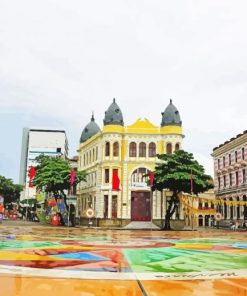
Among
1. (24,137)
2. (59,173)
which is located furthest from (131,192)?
(24,137)

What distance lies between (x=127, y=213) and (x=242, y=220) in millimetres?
A: 16389

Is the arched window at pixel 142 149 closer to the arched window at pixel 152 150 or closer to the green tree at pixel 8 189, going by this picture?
the arched window at pixel 152 150

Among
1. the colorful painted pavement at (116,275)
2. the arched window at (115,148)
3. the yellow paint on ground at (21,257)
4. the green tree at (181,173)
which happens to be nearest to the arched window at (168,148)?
the arched window at (115,148)

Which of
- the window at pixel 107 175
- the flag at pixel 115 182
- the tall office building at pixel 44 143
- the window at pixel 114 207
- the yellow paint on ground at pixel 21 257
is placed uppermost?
the tall office building at pixel 44 143

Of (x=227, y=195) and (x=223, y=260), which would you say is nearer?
(x=223, y=260)

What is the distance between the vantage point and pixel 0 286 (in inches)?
304

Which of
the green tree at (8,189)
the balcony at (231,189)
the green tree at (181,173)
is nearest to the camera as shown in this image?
the green tree at (181,173)

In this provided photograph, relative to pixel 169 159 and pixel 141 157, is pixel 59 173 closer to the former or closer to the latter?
pixel 141 157

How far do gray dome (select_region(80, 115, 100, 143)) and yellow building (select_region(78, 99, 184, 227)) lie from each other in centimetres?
1023

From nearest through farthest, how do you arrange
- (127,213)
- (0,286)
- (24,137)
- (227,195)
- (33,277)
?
(0,286)
(33,277)
(127,213)
(227,195)
(24,137)

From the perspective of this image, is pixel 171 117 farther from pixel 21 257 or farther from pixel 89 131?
pixel 21 257

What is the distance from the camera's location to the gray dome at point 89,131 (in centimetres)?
6650

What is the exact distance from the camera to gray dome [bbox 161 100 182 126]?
5473 centimetres

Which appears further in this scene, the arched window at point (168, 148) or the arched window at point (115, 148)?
the arched window at point (115, 148)
